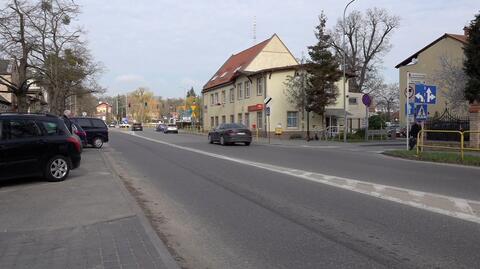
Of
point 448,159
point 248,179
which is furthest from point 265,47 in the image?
point 248,179

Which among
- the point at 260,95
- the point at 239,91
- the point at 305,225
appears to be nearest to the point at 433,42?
the point at 260,95

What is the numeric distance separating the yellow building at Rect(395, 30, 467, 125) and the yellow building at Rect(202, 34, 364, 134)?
23.5 ft

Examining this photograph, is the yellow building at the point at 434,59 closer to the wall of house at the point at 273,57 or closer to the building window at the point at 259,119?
the wall of house at the point at 273,57

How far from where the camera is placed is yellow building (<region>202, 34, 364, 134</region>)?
44.4 metres

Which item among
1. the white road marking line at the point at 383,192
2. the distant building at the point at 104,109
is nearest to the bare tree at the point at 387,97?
the white road marking line at the point at 383,192

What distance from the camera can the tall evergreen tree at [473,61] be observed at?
29.2 meters

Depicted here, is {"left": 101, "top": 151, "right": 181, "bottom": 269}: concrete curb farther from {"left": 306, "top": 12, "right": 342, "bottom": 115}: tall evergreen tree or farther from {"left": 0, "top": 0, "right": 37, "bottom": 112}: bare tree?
{"left": 306, "top": 12, "right": 342, "bottom": 115}: tall evergreen tree

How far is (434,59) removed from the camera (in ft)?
165

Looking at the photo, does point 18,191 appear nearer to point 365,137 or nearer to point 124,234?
point 124,234

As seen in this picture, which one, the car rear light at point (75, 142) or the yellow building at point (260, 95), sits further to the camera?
the yellow building at point (260, 95)

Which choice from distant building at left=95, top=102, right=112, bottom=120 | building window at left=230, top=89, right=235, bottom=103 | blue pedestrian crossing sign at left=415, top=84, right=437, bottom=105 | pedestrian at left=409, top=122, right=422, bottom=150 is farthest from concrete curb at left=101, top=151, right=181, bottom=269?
distant building at left=95, top=102, right=112, bottom=120

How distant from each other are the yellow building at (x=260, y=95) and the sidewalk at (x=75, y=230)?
89.5ft

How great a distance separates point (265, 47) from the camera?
54312mm

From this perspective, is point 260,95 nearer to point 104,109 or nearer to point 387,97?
point 387,97
